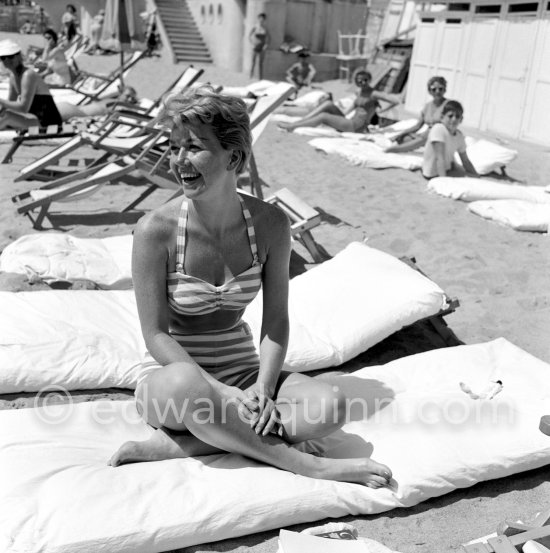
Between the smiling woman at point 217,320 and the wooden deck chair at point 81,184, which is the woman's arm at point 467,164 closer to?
the wooden deck chair at point 81,184

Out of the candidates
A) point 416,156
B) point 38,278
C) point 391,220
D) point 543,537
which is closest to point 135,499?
point 543,537

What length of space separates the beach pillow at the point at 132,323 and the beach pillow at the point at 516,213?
6.70 ft

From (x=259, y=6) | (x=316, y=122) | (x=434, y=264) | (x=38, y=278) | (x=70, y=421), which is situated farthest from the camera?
(x=259, y=6)

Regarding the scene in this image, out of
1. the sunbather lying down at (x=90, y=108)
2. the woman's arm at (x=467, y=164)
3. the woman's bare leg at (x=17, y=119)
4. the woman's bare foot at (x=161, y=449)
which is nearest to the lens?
the woman's bare foot at (x=161, y=449)

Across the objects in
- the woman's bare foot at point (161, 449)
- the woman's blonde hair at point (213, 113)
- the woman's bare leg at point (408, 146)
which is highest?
the woman's blonde hair at point (213, 113)

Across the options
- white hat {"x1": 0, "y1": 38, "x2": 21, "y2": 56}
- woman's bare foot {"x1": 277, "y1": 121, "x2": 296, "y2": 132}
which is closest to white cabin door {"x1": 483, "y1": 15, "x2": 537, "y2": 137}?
woman's bare foot {"x1": 277, "y1": 121, "x2": 296, "y2": 132}

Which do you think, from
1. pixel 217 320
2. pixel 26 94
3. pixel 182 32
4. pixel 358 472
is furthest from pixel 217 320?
pixel 182 32

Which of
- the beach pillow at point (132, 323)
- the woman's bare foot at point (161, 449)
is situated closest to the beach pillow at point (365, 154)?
the beach pillow at point (132, 323)

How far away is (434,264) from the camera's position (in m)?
4.56

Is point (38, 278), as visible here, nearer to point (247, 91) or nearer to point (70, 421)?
point (70, 421)

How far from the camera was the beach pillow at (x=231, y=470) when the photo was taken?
188cm

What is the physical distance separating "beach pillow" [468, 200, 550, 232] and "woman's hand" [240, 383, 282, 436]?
148 inches

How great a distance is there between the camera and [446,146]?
6426 mm

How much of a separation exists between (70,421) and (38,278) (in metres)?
1.51
